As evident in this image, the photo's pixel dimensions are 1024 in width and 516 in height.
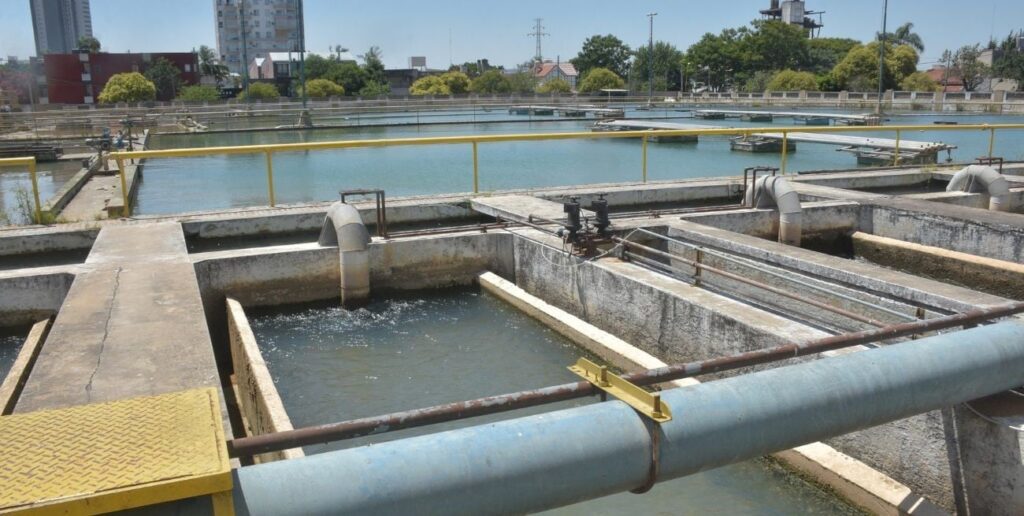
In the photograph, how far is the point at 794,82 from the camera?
78.9m

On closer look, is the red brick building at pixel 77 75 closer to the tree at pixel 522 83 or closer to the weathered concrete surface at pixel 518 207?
the tree at pixel 522 83

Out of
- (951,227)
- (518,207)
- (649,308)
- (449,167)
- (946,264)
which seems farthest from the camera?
(449,167)

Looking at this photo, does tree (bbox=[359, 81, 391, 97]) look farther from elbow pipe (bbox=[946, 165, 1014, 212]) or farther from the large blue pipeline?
the large blue pipeline

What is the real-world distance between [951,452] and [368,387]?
209 inches

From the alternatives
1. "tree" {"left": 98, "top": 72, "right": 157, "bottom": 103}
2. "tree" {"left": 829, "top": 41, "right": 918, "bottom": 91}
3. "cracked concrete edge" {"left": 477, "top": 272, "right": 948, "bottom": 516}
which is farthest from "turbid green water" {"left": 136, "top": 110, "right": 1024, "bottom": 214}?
"tree" {"left": 829, "top": 41, "right": 918, "bottom": 91}

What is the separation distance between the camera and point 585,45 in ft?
417

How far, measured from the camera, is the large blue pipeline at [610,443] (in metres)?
2.16

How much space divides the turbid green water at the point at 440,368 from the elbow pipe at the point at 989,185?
9.38 meters

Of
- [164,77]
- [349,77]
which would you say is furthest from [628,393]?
[349,77]

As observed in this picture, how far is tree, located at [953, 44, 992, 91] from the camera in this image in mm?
99375

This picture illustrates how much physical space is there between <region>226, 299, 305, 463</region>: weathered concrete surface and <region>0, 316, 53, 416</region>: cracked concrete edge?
5.64 feet

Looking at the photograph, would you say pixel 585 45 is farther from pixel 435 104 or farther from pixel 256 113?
pixel 256 113

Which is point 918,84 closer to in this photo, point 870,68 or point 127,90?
point 870,68

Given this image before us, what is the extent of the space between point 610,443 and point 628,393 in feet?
0.88
